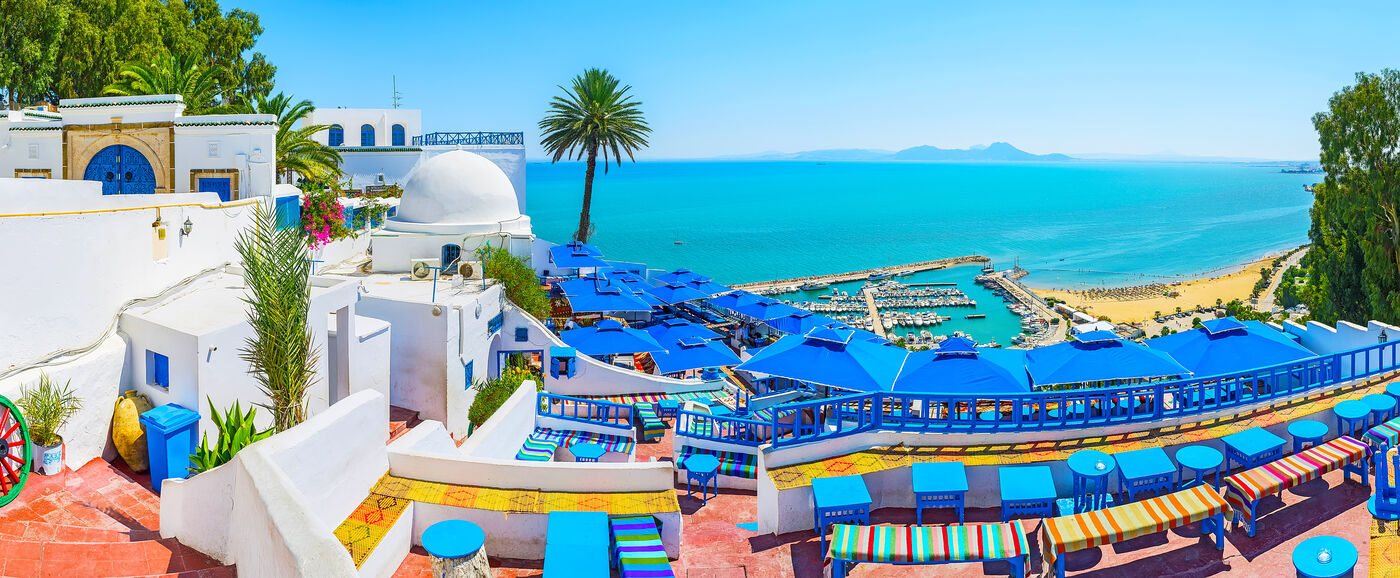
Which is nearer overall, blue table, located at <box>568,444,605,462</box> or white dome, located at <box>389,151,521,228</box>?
blue table, located at <box>568,444,605,462</box>

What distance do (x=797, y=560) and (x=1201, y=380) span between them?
20.1ft

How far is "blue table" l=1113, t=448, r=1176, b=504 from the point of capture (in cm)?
1021

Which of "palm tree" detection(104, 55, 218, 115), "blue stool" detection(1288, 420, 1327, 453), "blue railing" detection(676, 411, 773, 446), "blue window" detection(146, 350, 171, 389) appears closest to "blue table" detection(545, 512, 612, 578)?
"blue railing" detection(676, 411, 773, 446)

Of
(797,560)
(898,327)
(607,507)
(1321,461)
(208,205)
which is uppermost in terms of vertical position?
(208,205)

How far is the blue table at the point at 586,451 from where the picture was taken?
1377 cm

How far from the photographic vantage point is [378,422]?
9797 mm

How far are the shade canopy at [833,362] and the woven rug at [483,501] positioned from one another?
151 inches

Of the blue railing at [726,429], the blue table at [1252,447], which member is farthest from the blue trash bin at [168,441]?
the blue table at [1252,447]

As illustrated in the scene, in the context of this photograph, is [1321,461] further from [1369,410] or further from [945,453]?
[945,453]

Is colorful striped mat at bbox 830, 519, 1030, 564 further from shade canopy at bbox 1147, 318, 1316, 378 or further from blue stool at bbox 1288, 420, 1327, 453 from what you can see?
shade canopy at bbox 1147, 318, 1316, 378

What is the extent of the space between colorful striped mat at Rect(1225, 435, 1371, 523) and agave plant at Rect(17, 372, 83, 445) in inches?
538

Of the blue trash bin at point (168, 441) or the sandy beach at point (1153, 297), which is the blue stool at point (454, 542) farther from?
the sandy beach at point (1153, 297)

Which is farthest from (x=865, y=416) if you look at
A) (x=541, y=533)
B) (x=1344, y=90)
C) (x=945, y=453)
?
(x=1344, y=90)

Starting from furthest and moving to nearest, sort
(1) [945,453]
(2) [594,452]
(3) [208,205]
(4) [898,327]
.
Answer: (4) [898,327]
(3) [208,205]
(2) [594,452]
(1) [945,453]
